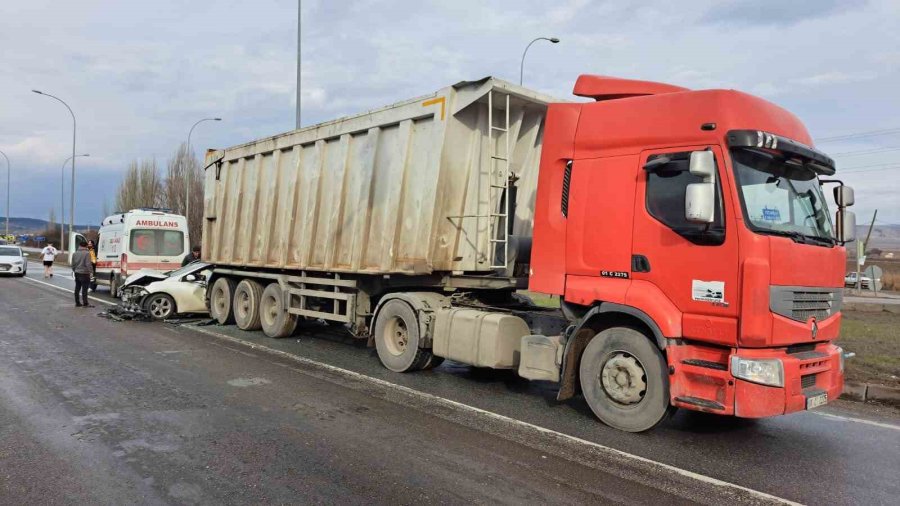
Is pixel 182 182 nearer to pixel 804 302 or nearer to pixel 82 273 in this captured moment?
pixel 82 273

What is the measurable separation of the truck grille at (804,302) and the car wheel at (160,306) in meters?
11.5

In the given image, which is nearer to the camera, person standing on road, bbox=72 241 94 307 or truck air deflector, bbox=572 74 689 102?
truck air deflector, bbox=572 74 689 102

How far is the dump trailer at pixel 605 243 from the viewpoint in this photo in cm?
457

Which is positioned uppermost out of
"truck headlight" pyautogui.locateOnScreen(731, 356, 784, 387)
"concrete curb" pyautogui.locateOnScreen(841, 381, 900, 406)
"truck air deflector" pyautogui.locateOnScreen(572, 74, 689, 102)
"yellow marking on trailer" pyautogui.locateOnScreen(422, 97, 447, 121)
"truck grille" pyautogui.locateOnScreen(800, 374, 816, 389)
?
"yellow marking on trailer" pyautogui.locateOnScreen(422, 97, 447, 121)

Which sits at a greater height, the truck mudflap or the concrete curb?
the truck mudflap

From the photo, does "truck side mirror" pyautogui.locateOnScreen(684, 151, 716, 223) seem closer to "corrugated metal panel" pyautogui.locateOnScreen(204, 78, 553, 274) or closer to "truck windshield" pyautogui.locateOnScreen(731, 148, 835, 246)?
"truck windshield" pyautogui.locateOnScreen(731, 148, 835, 246)

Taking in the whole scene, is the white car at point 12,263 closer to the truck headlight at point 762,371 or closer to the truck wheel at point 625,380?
the truck wheel at point 625,380

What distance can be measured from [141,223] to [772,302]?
50.5 ft

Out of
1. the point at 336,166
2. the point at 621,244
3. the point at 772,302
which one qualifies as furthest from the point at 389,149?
the point at 772,302

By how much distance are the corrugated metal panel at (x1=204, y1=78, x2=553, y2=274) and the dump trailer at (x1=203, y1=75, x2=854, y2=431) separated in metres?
0.03

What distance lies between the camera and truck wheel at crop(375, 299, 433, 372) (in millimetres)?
7312

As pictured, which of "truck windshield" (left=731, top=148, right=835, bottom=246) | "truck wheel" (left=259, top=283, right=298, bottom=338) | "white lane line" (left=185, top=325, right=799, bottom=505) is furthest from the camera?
"truck wheel" (left=259, top=283, right=298, bottom=338)

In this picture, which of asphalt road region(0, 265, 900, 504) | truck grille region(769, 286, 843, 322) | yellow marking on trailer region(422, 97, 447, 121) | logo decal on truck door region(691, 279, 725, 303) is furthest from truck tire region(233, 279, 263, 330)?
truck grille region(769, 286, 843, 322)

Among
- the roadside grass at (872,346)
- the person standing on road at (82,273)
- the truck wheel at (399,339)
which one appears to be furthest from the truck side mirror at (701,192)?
the person standing on road at (82,273)
